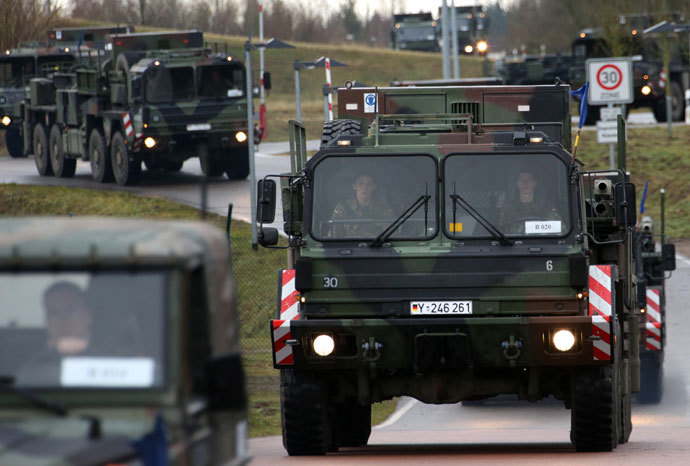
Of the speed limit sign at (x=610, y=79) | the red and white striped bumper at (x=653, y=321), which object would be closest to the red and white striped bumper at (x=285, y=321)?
the red and white striped bumper at (x=653, y=321)

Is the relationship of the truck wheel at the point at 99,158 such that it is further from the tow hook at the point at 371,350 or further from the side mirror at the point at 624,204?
the side mirror at the point at 624,204

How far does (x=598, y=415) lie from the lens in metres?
11.7

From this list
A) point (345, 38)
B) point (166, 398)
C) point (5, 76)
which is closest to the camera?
point (166, 398)

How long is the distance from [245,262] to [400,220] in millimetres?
13242

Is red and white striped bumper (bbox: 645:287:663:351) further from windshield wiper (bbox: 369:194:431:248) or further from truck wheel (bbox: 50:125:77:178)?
truck wheel (bbox: 50:125:77:178)

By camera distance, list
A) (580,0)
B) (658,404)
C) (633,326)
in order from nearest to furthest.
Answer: (633,326) → (658,404) → (580,0)

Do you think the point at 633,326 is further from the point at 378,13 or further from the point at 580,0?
the point at 378,13

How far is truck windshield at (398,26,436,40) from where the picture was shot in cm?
8175

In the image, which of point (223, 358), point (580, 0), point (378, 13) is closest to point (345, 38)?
point (378, 13)

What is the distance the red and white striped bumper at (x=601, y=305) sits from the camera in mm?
11312

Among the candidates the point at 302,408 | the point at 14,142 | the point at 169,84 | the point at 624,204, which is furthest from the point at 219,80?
the point at 624,204

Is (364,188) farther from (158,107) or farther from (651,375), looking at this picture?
(158,107)

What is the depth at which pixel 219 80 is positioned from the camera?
32.0 m

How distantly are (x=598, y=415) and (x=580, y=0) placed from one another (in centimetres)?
6075
